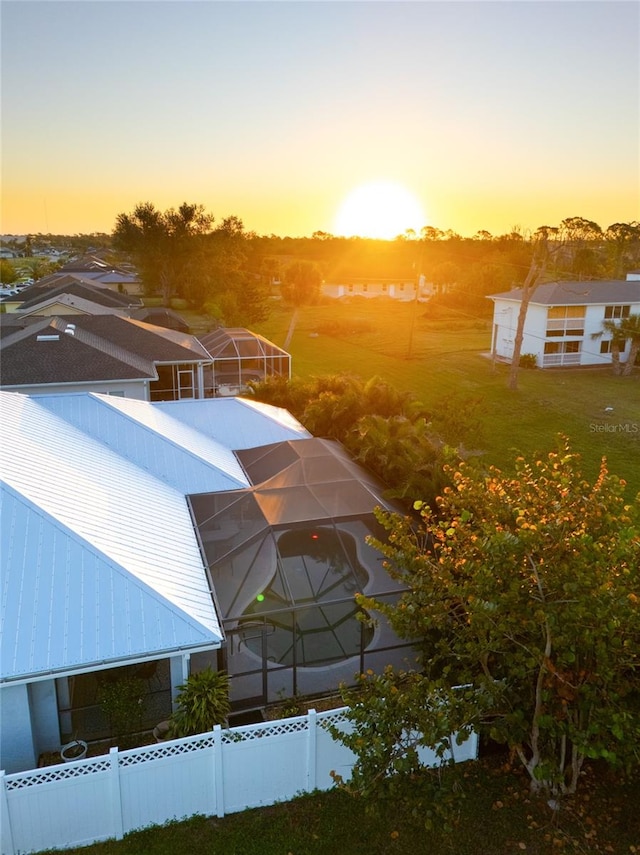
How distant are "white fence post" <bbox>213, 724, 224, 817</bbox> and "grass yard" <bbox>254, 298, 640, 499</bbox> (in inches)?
298

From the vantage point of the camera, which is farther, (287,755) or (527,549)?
(287,755)

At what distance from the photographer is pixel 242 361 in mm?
37688

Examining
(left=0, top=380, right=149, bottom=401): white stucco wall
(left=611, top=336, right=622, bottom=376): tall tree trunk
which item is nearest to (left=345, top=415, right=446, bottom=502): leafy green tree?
(left=0, top=380, right=149, bottom=401): white stucco wall

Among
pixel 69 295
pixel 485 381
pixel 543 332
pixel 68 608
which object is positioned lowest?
pixel 485 381

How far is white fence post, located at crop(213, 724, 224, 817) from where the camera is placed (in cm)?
860

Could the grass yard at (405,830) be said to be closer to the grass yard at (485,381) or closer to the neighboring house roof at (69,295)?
the grass yard at (485,381)

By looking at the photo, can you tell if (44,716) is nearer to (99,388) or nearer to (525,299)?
(99,388)

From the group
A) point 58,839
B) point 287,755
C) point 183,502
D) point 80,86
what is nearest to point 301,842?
point 287,755

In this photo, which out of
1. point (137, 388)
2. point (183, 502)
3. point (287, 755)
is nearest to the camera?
point (287, 755)

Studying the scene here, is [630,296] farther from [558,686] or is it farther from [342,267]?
[342,267]

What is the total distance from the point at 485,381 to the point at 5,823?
38538 mm

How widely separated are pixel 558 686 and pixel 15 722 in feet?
26.1

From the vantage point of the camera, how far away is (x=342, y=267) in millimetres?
105312

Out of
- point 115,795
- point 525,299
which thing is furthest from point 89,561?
point 525,299
